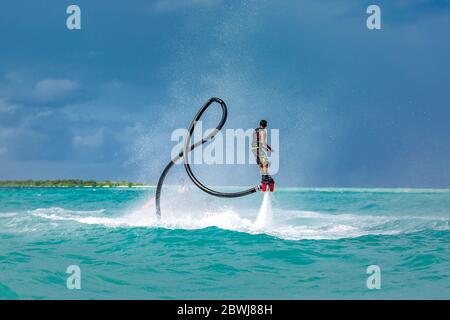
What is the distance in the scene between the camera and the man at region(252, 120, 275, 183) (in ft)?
37.5

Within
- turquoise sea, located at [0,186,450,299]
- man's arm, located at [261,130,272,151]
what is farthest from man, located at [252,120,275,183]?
turquoise sea, located at [0,186,450,299]

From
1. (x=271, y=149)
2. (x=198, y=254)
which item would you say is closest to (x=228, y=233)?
(x=198, y=254)

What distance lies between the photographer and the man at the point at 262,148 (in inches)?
450

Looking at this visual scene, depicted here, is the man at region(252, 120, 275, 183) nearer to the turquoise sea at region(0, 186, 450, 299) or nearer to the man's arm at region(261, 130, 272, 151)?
the man's arm at region(261, 130, 272, 151)

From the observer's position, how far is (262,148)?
37.7 feet

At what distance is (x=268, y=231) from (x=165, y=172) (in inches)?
188

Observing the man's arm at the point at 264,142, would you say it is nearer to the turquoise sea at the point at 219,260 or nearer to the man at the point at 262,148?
the man at the point at 262,148

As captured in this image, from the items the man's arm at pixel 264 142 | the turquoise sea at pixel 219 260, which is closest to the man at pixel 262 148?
the man's arm at pixel 264 142

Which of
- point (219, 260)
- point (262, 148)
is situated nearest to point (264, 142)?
point (262, 148)

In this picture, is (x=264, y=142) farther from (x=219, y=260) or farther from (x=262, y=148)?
(x=219, y=260)

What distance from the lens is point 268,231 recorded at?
1773cm

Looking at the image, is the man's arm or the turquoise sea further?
the man's arm

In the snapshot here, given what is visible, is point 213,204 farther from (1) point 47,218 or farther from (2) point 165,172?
(1) point 47,218
